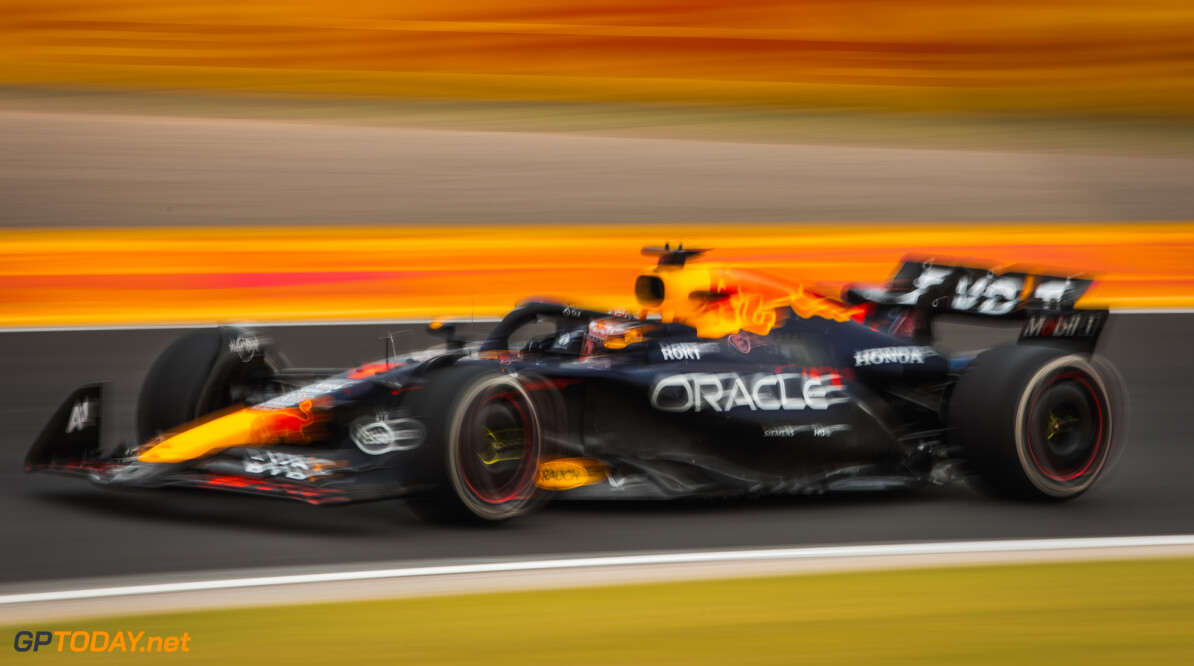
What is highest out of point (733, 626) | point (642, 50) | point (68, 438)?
point (642, 50)

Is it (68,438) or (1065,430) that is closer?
(68,438)

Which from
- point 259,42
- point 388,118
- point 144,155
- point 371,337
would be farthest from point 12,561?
point 259,42

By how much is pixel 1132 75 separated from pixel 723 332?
17655 mm

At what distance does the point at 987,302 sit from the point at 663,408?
1.88 m

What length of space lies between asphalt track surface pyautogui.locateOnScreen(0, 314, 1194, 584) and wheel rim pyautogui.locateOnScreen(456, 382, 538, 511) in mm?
166

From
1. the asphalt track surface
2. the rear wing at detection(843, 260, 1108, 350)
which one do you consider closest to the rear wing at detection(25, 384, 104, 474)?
the asphalt track surface

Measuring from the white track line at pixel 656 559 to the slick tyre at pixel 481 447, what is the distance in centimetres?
46

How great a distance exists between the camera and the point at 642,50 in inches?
840

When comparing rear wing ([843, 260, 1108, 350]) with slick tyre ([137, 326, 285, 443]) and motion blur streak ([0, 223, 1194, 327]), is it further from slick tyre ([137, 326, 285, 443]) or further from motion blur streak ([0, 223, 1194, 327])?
motion blur streak ([0, 223, 1194, 327])

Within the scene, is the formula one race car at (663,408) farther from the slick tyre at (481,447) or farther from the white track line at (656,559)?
the white track line at (656,559)

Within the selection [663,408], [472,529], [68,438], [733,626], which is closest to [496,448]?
[472,529]

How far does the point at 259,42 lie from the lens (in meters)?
20.8

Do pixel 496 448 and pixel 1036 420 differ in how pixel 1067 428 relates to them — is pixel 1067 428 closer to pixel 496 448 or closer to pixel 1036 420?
pixel 1036 420

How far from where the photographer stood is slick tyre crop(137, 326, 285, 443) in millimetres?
6527
